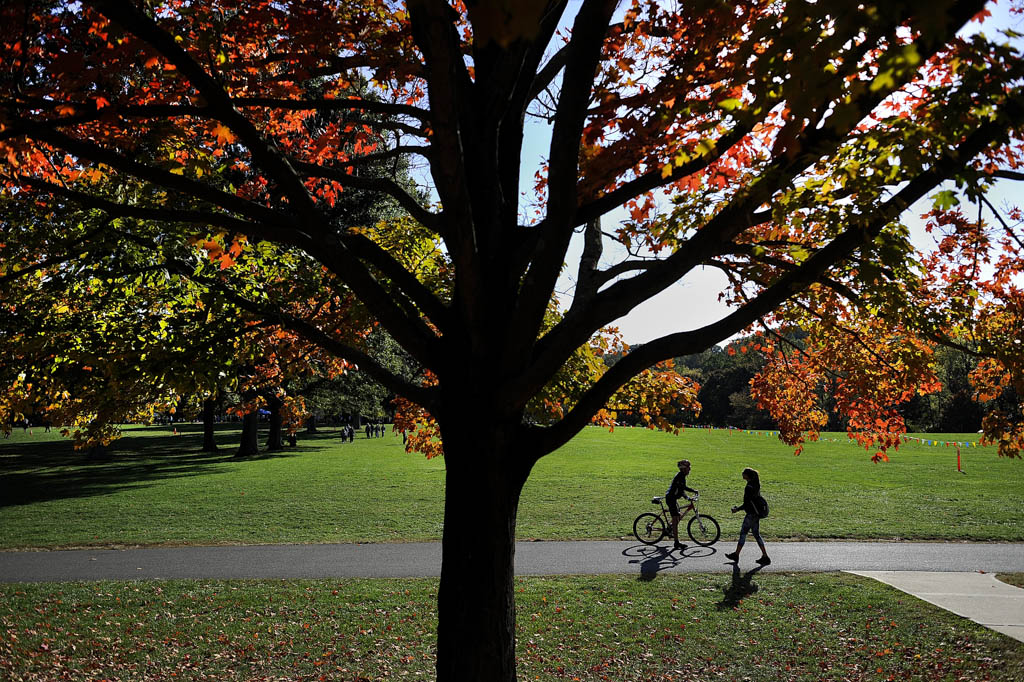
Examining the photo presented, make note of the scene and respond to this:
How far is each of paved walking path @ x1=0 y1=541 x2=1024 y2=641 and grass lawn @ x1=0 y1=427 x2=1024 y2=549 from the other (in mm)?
975

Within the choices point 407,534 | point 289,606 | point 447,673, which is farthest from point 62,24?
point 407,534

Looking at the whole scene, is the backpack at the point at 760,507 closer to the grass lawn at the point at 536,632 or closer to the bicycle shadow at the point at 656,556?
the grass lawn at the point at 536,632

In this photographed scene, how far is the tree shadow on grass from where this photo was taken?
2333 cm

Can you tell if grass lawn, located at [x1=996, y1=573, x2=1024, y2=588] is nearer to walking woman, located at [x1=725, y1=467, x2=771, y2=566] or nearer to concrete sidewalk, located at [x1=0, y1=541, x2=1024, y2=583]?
concrete sidewalk, located at [x1=0, y1=541, x2=1024, y2=583]

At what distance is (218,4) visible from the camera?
6465mm

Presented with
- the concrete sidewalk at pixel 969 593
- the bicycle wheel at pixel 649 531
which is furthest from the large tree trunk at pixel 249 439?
the concrete sidewalk at pixel 969 593

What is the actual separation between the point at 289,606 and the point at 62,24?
8214 mm

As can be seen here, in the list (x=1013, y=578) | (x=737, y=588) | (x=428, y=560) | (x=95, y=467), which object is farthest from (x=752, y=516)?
(x=95, y=467)

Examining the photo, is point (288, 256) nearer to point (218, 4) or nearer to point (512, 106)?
point (218, 4)

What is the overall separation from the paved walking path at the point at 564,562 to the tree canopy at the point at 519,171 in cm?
549

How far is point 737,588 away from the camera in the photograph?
11.4 metres

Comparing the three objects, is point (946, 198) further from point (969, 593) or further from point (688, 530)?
point (688, 530)

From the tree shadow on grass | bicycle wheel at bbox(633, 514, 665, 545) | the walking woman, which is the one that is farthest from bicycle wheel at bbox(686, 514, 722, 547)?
the tree shadow on grass

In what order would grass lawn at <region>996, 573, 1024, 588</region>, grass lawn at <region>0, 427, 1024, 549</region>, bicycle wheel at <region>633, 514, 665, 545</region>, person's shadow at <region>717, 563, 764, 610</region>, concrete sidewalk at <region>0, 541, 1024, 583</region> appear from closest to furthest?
person's shadow at <region>717, 563, 764, 610</region>, grass lawn at <region>996, 573, 1024, 588</region>, concrete sidewalk at <region>0, 541, 1024, 583</region>, bicycle wheel at <region>633, 514, 665, 545</region>, grass lawn at <region>0, 427, 1024, 549</region>
